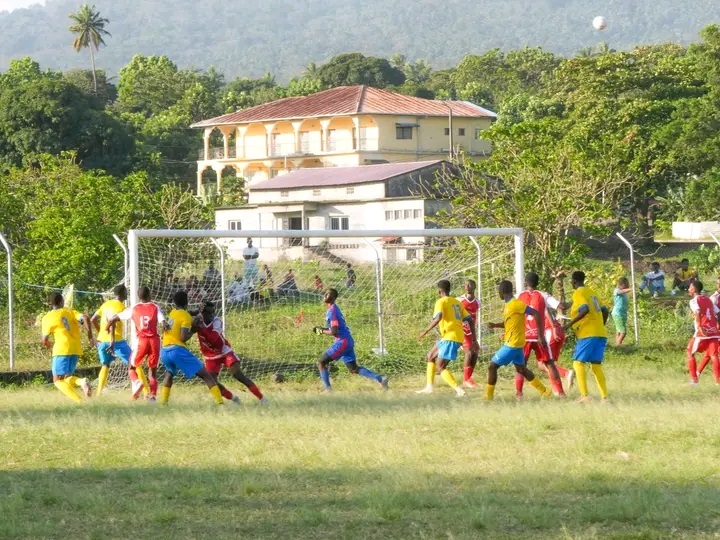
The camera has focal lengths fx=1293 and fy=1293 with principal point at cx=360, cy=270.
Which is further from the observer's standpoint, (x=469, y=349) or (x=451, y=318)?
(x=469, y=349)

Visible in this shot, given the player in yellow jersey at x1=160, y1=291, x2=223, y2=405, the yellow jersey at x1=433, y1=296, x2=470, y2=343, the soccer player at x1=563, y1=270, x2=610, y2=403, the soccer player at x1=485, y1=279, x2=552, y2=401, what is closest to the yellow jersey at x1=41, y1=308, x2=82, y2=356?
the player in yellow jersey at x1=160, y1=291, x2=223, y2=405

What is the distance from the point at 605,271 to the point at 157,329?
1278 centimetres

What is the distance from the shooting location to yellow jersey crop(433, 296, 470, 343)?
16578 mm

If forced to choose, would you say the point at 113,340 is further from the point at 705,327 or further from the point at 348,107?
the point at 348,107

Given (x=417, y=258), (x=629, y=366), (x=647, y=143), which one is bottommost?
(x=629, y=366)

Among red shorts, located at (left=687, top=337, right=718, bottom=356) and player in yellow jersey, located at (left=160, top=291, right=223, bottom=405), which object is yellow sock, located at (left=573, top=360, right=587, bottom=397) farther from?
player in yellow jersey, located at (left=160, top=291, right=223, bottom=405)

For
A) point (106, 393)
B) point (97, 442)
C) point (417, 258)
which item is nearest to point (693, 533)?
point (97, 442)

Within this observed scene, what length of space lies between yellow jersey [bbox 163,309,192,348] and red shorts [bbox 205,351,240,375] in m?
0.68

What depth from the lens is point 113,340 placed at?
1702 cm

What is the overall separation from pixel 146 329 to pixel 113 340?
1.21 meters

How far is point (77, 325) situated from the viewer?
53.8ft

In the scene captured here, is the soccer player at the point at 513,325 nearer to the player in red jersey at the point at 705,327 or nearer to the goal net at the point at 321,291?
the player in red jersey at the point at 705,327

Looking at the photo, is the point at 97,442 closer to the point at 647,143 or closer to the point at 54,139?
the point at 647,143

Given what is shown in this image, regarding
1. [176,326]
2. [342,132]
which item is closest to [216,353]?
[176,326]
